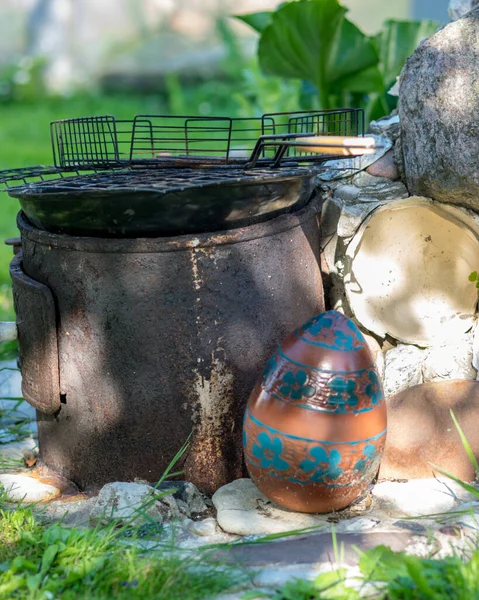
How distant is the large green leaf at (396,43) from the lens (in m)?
5.28

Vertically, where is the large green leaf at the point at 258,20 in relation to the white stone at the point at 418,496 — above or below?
above

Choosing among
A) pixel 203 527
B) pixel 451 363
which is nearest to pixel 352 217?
pixel 451 363

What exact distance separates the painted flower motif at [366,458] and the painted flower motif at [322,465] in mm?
59

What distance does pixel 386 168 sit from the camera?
3201 mm

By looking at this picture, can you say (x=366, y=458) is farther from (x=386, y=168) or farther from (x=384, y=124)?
(x=384, y=124)

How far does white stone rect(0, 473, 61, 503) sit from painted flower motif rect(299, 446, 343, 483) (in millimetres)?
938

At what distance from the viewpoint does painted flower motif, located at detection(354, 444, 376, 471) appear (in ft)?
8.04

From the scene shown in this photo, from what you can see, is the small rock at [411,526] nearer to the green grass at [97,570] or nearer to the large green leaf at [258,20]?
the green grass at [97,570]

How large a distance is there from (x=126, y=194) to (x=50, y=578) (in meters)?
1.12

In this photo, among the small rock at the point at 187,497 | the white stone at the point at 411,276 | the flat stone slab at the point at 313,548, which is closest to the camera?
the flat stone slab at the point at 313,548

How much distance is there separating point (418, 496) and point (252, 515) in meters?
0.54

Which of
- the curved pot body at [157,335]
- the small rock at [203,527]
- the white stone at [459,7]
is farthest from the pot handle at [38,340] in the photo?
the white stone at [459,7]

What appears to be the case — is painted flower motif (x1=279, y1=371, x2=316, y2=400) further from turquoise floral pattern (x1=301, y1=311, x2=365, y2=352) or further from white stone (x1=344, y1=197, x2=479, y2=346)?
white stone (x1=344, y1=197, x2=479, y2=346)

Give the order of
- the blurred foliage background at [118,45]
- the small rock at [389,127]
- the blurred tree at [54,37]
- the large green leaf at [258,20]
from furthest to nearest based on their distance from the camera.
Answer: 1. the blurred tree at [54,37]
2. the blurred foliage background at [118,45]
3. the large green leaf at [258,20]
4. the small rock at [389,127]
